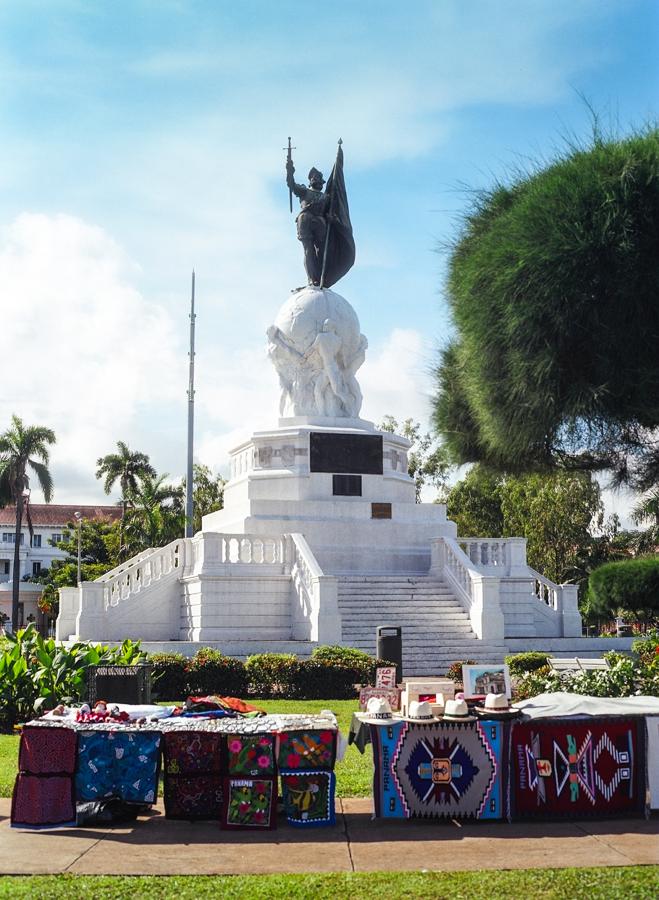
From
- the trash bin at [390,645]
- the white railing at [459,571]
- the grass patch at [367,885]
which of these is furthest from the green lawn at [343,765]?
the white railing at [459,571]

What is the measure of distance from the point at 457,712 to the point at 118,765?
9.36 ft

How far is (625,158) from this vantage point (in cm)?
1156

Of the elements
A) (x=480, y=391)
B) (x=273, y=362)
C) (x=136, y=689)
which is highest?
(x=273, y=362)

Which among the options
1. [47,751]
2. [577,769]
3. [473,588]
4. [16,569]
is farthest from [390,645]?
[16,569]

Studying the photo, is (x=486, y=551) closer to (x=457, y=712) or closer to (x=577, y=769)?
(x=577, y=769)

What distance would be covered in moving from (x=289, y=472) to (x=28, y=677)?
14.9 metres

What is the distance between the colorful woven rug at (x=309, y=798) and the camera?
28.4 ft

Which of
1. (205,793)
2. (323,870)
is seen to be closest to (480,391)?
(205,793)

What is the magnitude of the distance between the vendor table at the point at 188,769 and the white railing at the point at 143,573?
1602 centimetres

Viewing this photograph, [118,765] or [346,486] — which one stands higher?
[346,486]

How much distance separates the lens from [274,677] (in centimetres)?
1878

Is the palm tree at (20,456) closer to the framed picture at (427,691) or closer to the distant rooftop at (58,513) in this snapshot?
the distant rooftop at (58,513)

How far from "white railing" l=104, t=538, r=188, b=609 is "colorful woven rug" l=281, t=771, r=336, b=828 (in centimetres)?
1659

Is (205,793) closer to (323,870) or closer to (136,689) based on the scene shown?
(323,870)
